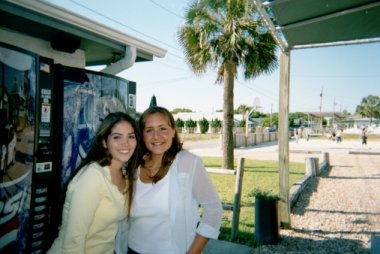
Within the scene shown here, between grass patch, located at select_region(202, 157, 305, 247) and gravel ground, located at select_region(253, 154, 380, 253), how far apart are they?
0.59 meters

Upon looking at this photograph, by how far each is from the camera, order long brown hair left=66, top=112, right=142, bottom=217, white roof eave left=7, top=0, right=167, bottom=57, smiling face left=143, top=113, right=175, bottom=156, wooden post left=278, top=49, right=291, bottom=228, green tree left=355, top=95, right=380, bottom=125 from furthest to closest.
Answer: green tree left=355, top=95, right=380, bottom=125 → wooden post left=278, top=49, right=291, bottom=228 → white roof eave left=7, top=0, right=167, bottom=57 → smiling face left=143, top=113, right=175, bottom=156 → long brown hair left=66, top=112, right=142, bottom=217

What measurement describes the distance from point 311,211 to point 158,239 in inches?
219

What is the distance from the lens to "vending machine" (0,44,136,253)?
2389 millimetres

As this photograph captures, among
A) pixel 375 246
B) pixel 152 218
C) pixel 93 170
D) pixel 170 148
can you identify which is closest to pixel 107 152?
pixel 93 170

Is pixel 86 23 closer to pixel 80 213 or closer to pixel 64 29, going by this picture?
pixel 64 29

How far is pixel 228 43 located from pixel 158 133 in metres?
9.78

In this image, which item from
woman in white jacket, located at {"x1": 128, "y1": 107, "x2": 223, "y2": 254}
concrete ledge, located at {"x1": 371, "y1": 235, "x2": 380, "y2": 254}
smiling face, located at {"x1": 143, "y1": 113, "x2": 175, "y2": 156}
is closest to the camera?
woman in white jacket, located at {"x1": 128, "y1": 107, "x2": 223, "y2": 254}

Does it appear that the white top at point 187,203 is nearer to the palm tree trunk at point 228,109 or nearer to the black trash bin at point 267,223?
the black trash bin at point 267,223

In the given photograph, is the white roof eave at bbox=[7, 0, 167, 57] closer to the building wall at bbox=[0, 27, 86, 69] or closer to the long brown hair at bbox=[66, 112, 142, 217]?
the building wall at bbox=[0, 27, 86, 69]

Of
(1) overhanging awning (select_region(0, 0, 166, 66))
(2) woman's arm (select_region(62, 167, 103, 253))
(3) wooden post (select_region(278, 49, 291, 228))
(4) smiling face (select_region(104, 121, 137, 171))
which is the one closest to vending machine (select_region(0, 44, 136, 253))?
(1) overhanging awning (select_region(0, 0, 166, 66))

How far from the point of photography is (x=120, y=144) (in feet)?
7.12

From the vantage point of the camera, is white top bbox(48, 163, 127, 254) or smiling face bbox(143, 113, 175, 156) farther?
smiling face bbox(143, 113, 175, 156)

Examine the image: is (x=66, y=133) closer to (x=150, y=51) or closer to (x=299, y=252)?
(x=150, y=51)

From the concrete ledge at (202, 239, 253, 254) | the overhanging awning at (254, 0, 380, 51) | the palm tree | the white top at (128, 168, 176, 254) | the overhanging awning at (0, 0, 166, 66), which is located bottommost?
the concrete ledge at (202, 239, 253, 254)
